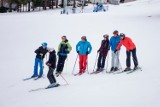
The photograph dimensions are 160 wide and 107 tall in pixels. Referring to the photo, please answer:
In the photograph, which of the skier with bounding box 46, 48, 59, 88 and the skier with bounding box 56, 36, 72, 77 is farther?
the skier with bounding box 56, 36, 72, 77

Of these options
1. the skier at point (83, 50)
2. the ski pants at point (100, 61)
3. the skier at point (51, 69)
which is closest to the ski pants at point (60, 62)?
the skier at point (83, 50)

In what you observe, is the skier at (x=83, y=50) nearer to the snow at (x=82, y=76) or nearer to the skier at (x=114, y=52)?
the snow at (x=82, y=76)

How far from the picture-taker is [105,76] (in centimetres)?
1290

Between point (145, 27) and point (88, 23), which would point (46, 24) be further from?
point (145, 27)

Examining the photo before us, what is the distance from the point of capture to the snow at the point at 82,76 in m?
9.77

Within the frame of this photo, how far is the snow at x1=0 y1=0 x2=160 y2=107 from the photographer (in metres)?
9.77

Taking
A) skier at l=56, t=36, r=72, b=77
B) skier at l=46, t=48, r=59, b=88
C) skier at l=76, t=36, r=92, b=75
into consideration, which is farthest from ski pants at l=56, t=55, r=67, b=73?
skier at l=46, t=48, r=59, b=88

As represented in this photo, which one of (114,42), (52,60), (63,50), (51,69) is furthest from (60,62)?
(114,42)

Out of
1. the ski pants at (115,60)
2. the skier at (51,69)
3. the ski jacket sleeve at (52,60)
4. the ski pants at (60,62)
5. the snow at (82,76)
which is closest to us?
the snow at (82,76)

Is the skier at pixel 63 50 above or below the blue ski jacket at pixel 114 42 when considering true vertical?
below

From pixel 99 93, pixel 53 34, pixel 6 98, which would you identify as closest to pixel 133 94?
pixel 99 93

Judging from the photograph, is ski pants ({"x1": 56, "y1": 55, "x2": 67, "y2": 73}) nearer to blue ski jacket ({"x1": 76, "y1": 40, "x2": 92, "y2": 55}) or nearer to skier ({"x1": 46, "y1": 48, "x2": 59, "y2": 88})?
blue ski jacket ({"x1": 76, "y1": 40, "x2": 92, "y2": 55})

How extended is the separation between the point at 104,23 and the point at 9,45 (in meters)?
10.2

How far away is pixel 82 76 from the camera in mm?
13523
